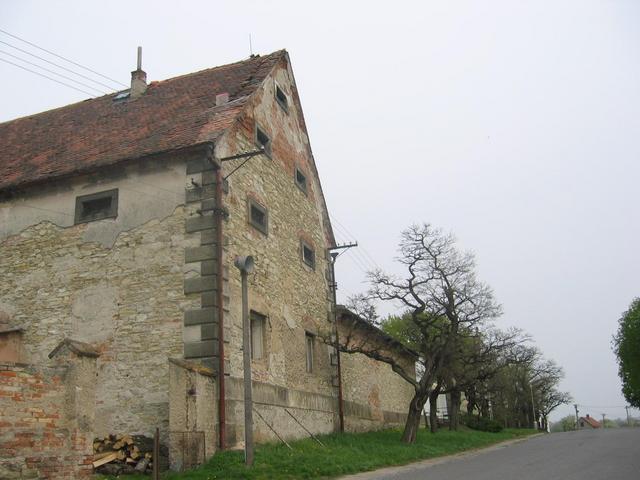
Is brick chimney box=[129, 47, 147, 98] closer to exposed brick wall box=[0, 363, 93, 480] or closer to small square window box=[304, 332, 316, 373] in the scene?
small square window box=[304, 332, 316, 373]

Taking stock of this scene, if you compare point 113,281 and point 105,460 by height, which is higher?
point 113,281

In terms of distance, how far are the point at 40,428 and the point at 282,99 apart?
13.8 metres

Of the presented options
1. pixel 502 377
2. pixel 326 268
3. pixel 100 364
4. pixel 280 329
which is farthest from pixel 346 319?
pixel 502 377

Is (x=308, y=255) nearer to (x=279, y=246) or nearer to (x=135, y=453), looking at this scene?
(x=279, y=246)

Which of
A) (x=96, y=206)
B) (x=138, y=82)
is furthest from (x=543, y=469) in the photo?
(x=138, y=82)

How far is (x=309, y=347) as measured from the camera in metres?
19.8

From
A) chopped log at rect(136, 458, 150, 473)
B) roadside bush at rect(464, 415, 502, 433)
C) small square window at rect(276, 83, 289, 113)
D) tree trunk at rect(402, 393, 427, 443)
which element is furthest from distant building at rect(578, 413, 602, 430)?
chopped log at rect(136, 458, 150, 473)

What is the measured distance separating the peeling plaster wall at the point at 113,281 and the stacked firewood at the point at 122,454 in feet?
1.09

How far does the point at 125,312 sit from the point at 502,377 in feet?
157

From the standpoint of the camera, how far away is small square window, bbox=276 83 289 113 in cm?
2053

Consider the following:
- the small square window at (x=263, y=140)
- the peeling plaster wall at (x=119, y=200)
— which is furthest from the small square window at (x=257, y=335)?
the small square window at (x=263, y=140)

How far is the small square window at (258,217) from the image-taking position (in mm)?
17034

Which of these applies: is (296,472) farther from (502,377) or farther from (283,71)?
(502,377)

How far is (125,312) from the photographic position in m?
14.7
